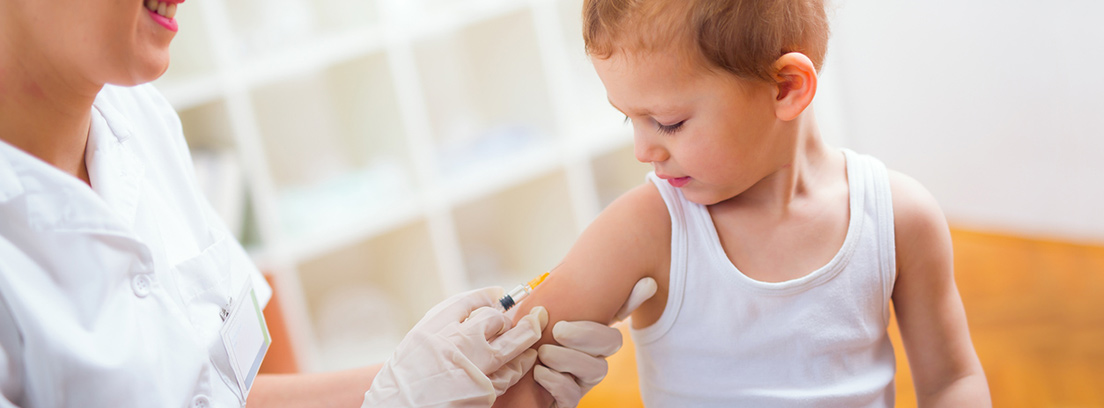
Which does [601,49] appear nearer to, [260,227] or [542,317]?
[542,317]

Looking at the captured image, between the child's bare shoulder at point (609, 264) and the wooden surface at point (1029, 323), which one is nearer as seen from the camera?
the child's bare shoulder at point (609, 264)

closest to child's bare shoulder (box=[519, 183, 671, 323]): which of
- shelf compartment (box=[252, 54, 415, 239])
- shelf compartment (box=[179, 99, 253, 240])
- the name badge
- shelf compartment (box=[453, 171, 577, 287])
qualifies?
the name badge

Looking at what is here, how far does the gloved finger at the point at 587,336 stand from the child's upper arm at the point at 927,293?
38 cm

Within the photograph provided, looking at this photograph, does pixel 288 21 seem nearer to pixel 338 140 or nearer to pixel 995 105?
pixel 338 140

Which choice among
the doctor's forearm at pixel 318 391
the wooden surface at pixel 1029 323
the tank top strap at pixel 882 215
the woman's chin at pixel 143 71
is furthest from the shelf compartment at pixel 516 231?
the woman's chin at pixel 143 71

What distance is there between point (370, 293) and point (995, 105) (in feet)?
6.41

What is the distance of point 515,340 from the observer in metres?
0.92

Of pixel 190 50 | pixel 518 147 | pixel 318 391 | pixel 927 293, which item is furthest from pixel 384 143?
pixel 927 293

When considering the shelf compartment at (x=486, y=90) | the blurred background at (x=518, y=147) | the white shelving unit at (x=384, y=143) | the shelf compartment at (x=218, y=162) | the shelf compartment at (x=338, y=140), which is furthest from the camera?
the shelf compartment at (x=486, y=90)

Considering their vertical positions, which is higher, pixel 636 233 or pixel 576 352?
pixel 636 233

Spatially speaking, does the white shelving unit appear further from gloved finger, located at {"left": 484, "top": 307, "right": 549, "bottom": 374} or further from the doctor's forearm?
gloved finger, located at {"left": 484, "top": 307, "right": 549, "bottom": 374}

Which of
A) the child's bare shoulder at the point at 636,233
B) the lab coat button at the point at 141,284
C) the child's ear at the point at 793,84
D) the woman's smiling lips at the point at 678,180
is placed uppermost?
the child's ear at the point at 793,84

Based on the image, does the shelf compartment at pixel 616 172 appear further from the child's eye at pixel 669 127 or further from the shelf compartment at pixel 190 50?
the child's eye at pixel 669 127

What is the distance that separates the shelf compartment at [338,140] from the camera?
2354 millimetres
